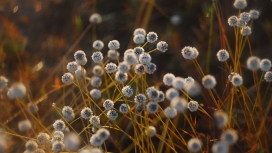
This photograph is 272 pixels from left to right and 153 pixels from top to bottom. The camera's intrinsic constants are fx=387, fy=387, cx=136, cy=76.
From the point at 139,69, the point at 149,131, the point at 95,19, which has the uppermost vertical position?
the point at 95,19

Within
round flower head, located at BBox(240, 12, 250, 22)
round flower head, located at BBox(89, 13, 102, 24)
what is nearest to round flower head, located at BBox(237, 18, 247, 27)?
round flower head, located at BBox(240, 12, 250, 22)

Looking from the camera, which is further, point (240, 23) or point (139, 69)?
point (240, 23)

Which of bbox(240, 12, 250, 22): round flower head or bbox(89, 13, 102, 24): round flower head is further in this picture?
bbox(89, 13, 102, 24): round flower head

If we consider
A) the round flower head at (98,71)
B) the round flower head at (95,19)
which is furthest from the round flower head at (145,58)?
the round flower head at (95,19)

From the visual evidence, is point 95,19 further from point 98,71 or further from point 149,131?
point 149,131

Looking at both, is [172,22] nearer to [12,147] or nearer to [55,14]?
[55,14]

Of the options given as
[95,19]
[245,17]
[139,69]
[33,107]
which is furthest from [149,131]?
[95,19]

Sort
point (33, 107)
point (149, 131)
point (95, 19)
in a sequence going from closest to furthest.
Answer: point (149, 131), point (33, 107), point (95, 19)

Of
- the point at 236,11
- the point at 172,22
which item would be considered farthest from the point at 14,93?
the point at 236,11

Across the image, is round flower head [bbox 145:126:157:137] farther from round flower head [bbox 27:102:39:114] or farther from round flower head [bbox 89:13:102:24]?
→ round flower head [bbox 89:13:102:24]

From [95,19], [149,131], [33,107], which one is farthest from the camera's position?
[95,19]

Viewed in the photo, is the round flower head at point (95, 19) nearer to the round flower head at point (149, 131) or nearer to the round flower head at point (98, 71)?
the round flower head at point (98, 71)
